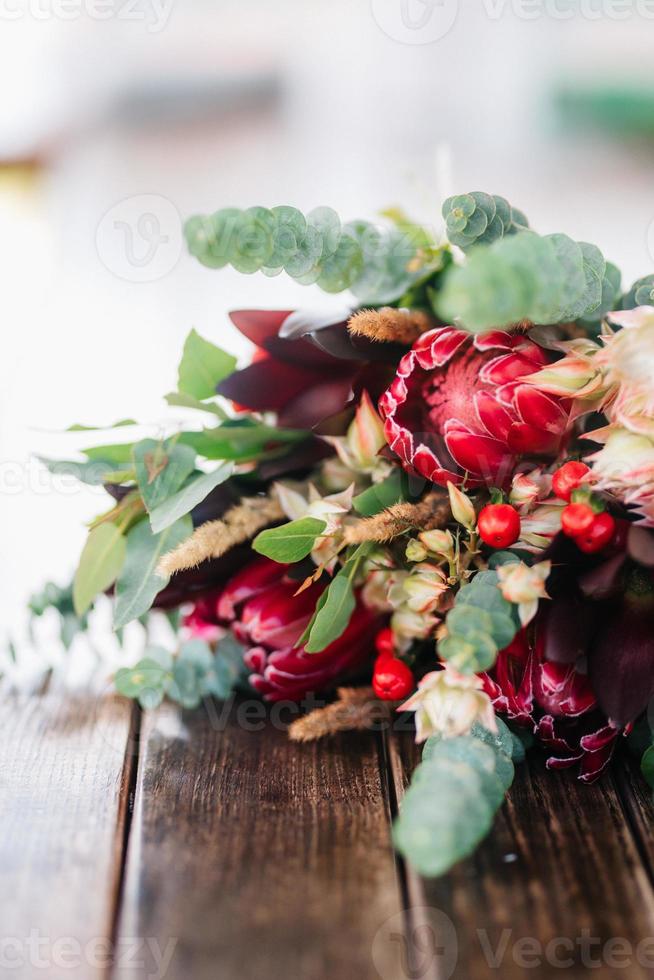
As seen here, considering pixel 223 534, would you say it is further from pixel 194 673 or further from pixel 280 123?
pixel 280 123

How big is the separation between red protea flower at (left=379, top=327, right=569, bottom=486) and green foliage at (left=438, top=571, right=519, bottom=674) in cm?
6

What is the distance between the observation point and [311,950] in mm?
313

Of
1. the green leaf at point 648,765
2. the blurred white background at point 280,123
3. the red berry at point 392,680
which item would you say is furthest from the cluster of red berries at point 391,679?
the blurred white background at point 280,123

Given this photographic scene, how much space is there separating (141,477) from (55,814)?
0.48 feet

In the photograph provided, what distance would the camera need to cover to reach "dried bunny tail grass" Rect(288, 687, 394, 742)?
0.43 m

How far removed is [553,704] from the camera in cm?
38

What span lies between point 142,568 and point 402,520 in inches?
4.8

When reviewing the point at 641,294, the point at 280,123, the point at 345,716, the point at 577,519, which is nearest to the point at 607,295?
the point at 641,294

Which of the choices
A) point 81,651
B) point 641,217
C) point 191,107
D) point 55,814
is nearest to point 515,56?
point 641,217

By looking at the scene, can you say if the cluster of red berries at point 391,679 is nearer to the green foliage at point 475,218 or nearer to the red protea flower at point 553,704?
the red protea flower at point 553,704

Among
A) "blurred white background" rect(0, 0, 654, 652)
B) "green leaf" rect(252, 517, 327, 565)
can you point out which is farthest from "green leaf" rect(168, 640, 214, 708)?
"blurred white background" rect(0, 0, 654, 652)

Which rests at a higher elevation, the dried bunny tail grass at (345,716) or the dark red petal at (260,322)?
the dark red petal at (260,322)

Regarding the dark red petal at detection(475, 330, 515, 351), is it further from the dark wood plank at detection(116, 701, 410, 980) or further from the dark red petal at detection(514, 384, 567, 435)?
the dark wood plank at detection(116, 701, 410, 980)

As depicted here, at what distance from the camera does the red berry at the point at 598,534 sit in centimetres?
35
